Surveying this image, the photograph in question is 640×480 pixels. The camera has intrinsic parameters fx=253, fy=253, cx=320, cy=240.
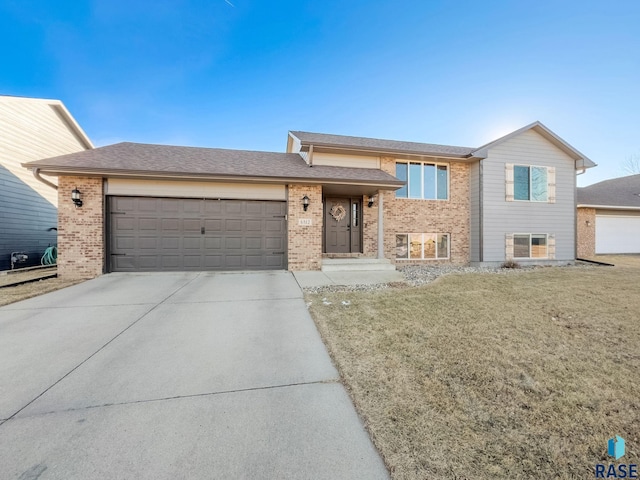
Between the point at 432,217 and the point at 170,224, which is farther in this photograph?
the point at 432,217

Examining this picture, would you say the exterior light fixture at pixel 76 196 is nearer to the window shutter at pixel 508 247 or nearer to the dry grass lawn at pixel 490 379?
the dry grass lawn at pixel 490 379

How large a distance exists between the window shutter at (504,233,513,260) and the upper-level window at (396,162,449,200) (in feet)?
9.72

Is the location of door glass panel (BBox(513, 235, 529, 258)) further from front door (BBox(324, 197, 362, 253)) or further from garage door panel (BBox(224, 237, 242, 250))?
garage door panel (BBox(224, 237, 242, 250))

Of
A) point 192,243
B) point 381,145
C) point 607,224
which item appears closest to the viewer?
point 192,243

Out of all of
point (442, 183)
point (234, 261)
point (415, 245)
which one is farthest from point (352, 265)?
point (442, 183)

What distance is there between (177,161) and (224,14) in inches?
231

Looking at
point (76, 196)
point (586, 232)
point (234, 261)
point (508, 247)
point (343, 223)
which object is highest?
point (76, 196)

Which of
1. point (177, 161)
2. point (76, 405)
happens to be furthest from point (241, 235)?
point (76, 405)

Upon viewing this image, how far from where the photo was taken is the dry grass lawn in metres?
1.64

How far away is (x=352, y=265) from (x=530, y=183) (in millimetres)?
8668

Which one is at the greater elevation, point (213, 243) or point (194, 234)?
point (194, 234)

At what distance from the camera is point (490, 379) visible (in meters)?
2.48
